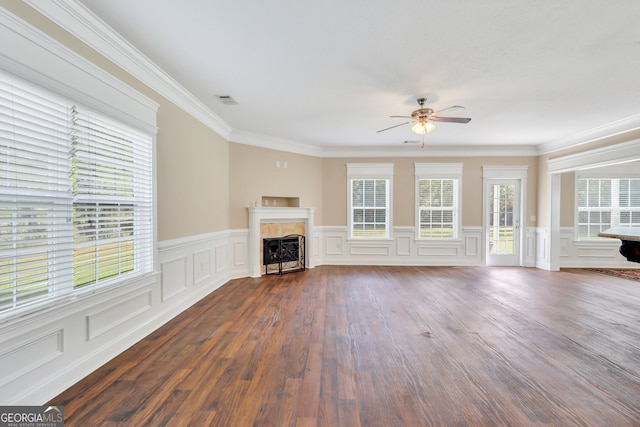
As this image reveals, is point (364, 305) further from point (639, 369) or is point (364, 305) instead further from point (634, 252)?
point (634, 252)

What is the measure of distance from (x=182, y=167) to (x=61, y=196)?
1671 millimetres

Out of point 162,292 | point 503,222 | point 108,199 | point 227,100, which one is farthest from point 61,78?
point 503,222

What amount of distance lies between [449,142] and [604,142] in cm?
253

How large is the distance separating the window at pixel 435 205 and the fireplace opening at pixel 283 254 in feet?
9.72

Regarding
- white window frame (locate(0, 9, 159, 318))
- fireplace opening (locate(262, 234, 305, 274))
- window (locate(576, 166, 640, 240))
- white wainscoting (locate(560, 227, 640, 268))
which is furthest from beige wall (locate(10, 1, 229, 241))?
window (locate(576, 166, 640, 240))

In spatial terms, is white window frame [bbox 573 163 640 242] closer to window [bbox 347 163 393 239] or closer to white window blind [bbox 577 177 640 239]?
white window blind [bbox 577 177 640 239]

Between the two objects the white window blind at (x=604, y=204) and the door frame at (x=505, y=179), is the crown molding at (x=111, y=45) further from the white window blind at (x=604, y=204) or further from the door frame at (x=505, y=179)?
the white window blind at (x=604, y=204)

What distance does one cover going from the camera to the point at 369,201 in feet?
22.2

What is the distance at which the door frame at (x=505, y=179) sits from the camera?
647 cm

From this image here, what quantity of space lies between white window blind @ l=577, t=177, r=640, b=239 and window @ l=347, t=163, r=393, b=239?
4.42 meters

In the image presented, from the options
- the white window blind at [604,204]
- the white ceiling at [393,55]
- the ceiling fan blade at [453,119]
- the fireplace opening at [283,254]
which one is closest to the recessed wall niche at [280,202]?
the fireplace opening at [283,254]

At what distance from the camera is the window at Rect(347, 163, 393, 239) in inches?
263

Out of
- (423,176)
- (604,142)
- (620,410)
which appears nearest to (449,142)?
(423,176)

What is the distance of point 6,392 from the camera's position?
1632mm
